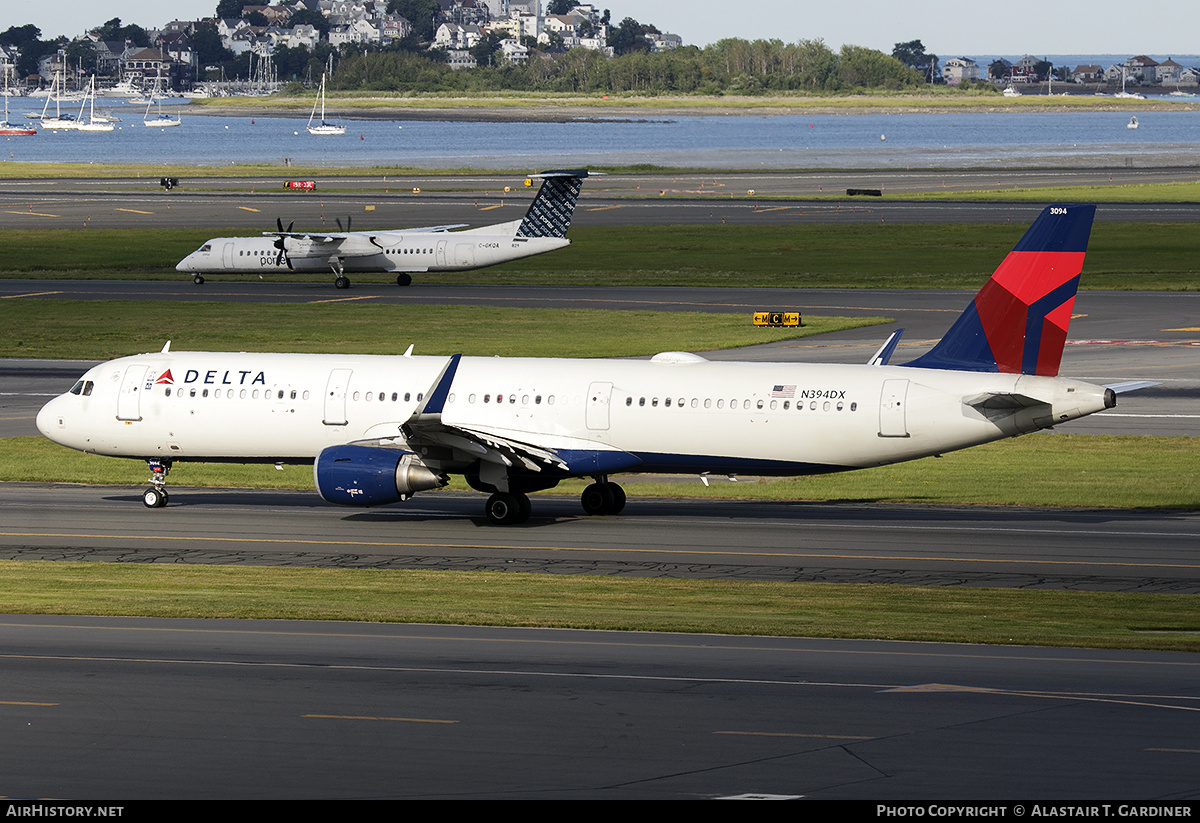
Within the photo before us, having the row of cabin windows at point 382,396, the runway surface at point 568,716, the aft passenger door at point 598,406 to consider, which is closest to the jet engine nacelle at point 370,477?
the row of cabin windows at point 382,396

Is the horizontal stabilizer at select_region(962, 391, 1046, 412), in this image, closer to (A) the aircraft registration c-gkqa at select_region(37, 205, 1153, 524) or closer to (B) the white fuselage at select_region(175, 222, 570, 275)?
(A) the aircraft registration c-gkqa at select_region(37, 205, 1153, 524)

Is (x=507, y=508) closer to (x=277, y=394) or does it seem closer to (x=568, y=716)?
(x=277, y=394)

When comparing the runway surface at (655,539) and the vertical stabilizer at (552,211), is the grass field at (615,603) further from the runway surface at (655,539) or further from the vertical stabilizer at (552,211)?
the vertical stabilizer at (552,211)

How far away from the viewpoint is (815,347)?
66875 millimetres

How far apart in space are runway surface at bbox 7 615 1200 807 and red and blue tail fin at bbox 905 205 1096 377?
11.5 metres

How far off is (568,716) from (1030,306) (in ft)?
61.8

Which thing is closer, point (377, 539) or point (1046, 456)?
point (377, 539)

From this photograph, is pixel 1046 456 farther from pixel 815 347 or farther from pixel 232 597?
pixel 232 597

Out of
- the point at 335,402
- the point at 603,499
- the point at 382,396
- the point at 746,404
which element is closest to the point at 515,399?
the point at 382,396

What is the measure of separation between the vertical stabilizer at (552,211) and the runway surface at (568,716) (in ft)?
203

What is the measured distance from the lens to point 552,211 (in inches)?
3477

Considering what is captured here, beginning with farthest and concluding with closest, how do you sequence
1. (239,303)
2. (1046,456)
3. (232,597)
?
1. (239,303)
2. (1046,456)
3. (232,597)
